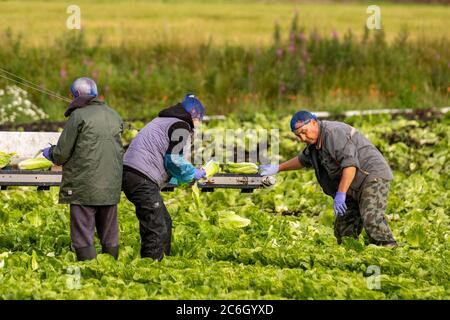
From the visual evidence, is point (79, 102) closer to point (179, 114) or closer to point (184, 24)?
point (179, 114)

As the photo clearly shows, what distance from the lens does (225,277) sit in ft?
23.8

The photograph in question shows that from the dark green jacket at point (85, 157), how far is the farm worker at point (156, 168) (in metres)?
0.28

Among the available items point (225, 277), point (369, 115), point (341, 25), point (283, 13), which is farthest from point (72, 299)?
point (283, 13)

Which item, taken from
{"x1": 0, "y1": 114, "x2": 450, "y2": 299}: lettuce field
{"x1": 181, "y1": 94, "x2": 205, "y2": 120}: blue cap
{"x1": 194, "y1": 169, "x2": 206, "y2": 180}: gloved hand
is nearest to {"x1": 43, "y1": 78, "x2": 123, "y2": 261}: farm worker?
{"x1": 0, "y1": 114, "x2": 450, "y2": 299}: lettuce field

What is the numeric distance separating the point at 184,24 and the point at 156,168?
64.9 feet

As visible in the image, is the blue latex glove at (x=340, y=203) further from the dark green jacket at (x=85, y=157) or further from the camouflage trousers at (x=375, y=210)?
the dark green jacket at (x=85, y=157)

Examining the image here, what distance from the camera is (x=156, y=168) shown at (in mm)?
8180

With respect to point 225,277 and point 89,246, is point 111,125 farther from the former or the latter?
point 225,277

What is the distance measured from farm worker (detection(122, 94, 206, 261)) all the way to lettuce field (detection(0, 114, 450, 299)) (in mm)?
207

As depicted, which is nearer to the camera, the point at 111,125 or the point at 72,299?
the point at 72,299

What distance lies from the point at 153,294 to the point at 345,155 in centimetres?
240

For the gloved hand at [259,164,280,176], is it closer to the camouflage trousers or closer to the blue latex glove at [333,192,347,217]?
the camouflage trousers

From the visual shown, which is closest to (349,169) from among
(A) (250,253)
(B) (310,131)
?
(B) (310,131)

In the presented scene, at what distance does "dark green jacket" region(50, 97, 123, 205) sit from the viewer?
25.7 feet
